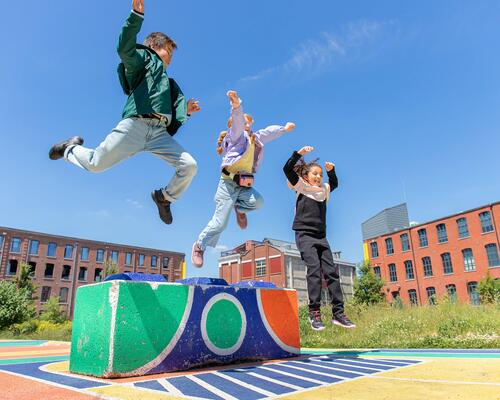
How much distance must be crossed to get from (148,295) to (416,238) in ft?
143

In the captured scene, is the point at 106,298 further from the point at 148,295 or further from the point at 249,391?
the point at 249,391

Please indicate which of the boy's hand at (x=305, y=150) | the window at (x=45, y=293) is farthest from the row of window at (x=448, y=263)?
the window at (x=45, y=293)

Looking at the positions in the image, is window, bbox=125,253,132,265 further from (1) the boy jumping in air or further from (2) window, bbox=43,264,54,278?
(1) the boy jumping in air

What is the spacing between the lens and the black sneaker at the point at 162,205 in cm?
435

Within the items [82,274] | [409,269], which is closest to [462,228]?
[409,269]

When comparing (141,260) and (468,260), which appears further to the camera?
(141,260)

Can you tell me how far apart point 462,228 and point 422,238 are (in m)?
4.60

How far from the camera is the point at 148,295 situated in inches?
160

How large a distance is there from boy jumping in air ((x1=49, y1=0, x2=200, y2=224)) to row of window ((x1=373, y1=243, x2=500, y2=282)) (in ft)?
129

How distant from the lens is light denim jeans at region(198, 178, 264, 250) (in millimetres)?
4715

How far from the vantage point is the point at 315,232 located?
15.9ft

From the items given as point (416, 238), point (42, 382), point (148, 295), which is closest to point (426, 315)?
point (148, 295)

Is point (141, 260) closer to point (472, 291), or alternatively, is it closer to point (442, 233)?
point (442, 233)

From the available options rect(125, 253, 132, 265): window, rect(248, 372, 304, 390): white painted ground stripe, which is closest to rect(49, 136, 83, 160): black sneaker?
rect(248, 372, 304, 390): white painted ground stripe
